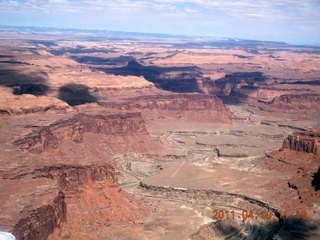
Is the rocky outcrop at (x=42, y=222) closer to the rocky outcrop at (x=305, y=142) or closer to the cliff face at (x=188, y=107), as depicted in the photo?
the rocky outcrop at (x=305, y=142)

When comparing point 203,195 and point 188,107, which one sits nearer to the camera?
point 203,195

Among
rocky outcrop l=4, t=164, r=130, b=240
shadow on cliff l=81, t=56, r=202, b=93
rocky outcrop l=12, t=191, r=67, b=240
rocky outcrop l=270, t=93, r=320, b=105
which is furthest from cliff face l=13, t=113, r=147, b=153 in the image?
shadow on cliff l=81, t=56, r=202, b=93

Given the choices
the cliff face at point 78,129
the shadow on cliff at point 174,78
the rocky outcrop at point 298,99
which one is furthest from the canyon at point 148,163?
the shadow on cliff at point 174,78

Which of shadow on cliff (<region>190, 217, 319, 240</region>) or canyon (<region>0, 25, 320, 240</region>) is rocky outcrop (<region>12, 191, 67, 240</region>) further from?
shadow on cliff (<region>190, 217, 319, 240</region>)

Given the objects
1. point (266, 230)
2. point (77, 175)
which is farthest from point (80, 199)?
point (266, 230)

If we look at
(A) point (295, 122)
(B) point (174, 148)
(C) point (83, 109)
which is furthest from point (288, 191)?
(A) point (295, 122)

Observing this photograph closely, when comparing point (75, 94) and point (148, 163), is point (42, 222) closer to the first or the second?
point (148, 163)
